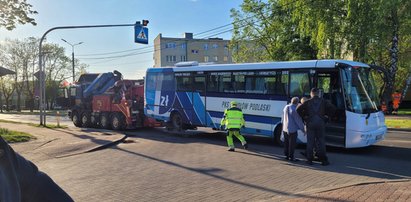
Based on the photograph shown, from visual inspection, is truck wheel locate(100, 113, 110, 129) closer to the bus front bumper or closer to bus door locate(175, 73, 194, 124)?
bus door locate(175, 73, 194, 124)

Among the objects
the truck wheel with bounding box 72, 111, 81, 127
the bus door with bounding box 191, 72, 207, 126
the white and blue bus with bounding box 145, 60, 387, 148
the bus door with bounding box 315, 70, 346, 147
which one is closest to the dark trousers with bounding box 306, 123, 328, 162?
the bus door with bounding box 315, 70, 346, 147

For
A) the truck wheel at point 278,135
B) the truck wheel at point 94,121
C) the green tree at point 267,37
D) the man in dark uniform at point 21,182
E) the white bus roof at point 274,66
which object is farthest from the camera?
the green tree at point 267,37

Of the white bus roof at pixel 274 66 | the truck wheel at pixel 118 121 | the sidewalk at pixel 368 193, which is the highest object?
the white bus roof at pixel 274 66

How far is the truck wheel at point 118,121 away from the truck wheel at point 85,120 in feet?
10.4

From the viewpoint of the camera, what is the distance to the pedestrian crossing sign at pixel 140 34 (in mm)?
22406

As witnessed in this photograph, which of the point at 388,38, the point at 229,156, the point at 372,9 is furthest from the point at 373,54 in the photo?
the point at 229,156

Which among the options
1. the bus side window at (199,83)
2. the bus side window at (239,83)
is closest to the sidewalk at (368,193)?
the bus side window at (239,83)

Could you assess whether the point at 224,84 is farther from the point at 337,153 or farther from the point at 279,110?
the point at 337,153

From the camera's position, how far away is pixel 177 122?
18516 mm

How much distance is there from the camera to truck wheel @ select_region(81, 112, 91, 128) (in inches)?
982

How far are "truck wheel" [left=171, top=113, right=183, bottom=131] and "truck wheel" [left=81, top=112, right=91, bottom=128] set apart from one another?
839 cm

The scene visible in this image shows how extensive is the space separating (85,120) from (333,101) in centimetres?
1724

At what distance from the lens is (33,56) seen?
64.8 m

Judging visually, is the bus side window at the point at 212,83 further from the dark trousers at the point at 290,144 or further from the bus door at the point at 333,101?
the dark trousers at the point at 290,144
